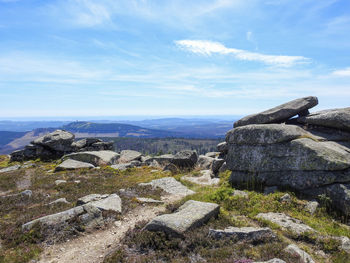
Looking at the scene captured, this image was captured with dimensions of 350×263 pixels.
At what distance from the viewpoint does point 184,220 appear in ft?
34.8

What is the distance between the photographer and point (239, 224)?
37.3 ft

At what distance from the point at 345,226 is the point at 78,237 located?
1374cm

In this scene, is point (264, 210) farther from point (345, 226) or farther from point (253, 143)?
point (253, 143)

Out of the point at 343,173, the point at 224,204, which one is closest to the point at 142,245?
the point at 224,204

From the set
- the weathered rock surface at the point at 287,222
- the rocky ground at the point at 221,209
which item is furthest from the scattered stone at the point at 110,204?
the weathered rock surface at the point at 287,222

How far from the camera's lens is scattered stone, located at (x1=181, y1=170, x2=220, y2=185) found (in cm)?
2184

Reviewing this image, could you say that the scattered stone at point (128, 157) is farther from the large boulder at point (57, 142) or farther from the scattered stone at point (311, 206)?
the scattered stone at point (311, 206)

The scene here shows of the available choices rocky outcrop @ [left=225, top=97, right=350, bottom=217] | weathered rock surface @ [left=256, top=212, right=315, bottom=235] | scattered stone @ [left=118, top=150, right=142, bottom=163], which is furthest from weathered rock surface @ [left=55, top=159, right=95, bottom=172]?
weathered rock surface @ [left=256, top=212, right=315, bottom=235]

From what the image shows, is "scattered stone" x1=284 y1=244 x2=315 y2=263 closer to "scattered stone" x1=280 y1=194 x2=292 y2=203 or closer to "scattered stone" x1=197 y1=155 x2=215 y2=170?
"scattered stone" x1=280 y1=194 x2=292 y2=203

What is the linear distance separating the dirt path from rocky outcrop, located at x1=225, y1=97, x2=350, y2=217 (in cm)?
990

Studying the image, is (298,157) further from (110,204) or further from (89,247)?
(89,247)

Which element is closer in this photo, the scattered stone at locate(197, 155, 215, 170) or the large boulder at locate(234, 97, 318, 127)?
the large boulder at locate(234, 97, 318, 127)

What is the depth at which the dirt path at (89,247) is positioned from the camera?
9808mm

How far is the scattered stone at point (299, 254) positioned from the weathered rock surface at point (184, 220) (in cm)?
379
